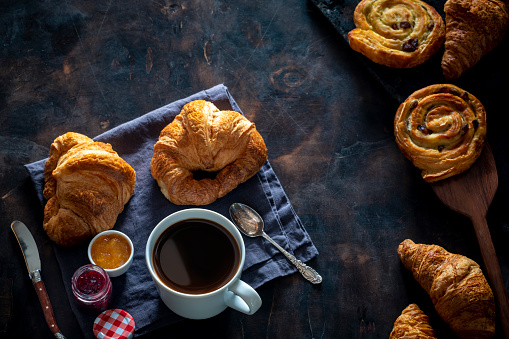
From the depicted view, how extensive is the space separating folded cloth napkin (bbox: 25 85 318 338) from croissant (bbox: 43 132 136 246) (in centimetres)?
10

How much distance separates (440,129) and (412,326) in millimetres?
1201

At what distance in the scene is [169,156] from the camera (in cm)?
285

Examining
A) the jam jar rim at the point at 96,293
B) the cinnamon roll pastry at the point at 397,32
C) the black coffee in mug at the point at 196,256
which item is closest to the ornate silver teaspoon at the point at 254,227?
the black coffee in mug at the point at 196,256

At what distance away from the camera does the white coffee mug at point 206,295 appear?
2322 millimetres

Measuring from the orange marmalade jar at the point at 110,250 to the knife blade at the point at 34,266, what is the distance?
0.97 ft

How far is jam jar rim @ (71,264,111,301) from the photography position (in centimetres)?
248

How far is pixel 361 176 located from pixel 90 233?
1.61m

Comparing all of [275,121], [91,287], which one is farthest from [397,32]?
[91,287]

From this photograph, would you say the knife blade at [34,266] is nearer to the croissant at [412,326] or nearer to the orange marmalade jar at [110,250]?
the orange marmalade jar at [110,250]

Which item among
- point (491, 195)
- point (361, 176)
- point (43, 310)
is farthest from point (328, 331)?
point (43, 310)

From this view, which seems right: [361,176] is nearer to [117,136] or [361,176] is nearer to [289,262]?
[289,262]

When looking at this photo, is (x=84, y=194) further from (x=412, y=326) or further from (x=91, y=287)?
(x=412, y=326)

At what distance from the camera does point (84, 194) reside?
2658mm

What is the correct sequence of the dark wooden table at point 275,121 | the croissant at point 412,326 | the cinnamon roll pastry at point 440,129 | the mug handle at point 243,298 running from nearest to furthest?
the mug handle at point 243,298
the croissant at point 412,326
the dark wooden table at point 275,121
the cinnamon roll pastry at point 440,129
